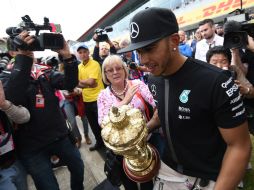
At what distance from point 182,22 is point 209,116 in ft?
48.3

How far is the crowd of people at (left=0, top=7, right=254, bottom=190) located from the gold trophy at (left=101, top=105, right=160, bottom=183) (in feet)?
0.35

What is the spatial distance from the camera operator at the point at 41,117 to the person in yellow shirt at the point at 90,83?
1.54 metres

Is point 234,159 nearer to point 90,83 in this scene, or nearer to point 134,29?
point 134,29

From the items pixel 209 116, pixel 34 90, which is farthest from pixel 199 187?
pixel 34 90

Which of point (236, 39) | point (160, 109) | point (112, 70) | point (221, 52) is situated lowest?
point (160, 109)

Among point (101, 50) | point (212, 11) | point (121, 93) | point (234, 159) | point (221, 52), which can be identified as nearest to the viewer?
point (234, 159)

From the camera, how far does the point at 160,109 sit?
1488 mm

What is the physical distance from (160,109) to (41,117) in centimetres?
126

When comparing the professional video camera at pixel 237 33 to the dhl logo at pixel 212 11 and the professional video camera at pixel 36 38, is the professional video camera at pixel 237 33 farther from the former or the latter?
the dhl logo at pixel 212 11

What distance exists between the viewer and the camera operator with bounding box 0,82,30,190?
6.34 feet

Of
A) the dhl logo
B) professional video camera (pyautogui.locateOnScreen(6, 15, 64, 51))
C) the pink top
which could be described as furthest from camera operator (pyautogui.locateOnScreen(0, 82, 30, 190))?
the dhl logo

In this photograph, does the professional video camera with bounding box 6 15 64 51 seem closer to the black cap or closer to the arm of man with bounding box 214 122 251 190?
the black cap

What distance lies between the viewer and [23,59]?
2062mm

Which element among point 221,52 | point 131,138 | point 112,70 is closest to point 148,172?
point 131,138
